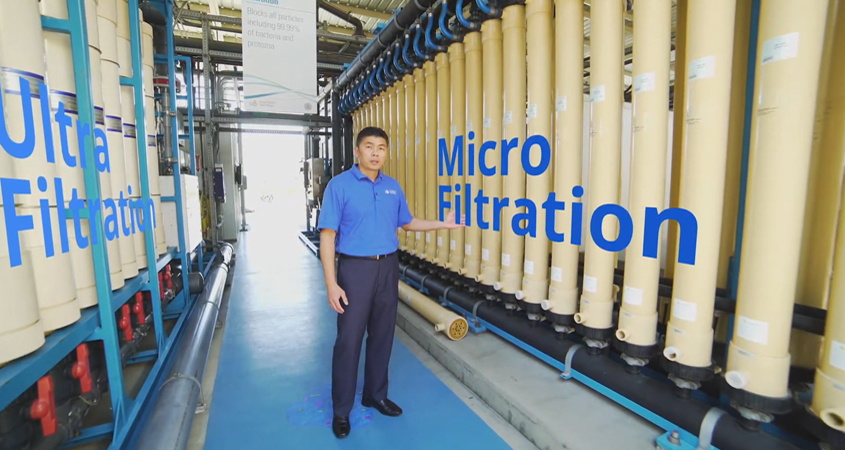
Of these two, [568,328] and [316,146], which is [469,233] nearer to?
[568,328]

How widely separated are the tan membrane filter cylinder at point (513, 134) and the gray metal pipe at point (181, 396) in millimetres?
1997

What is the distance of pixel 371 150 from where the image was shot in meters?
2.11

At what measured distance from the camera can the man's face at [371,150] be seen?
2107mm

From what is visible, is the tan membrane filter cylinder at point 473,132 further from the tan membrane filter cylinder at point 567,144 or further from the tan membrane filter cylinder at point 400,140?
the tan membrane filter cylinder at point 400,140

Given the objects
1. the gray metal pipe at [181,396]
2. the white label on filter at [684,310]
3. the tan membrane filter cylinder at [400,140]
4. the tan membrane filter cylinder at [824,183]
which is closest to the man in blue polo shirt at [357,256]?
the gray metal pipe at [181,396]

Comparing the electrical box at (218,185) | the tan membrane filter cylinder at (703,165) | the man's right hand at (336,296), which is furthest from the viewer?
the electrical box at (218,185)

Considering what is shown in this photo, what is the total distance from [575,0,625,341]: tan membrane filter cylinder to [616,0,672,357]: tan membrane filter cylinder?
0.46 ft

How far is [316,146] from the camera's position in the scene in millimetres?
8180

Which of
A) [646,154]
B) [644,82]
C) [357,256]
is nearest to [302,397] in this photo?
[357,256]

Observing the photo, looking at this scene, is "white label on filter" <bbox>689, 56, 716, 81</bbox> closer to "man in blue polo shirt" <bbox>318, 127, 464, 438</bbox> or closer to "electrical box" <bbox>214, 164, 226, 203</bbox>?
"man in blue polo shirt" <bbox>318, 127, 464, 438</bbox>

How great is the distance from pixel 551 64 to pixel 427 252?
2121mm

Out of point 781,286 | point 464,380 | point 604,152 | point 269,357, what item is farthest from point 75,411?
point 781,286

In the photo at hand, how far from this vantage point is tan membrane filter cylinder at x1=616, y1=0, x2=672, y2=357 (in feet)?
6.12

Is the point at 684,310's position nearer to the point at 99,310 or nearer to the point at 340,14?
the point at 99,310
